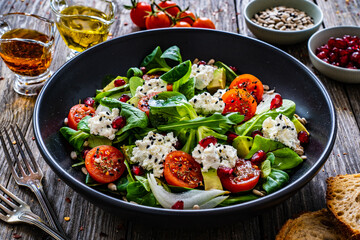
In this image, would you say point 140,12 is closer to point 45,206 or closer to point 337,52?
point 337,52

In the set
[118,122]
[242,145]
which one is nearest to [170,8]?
[118,122]

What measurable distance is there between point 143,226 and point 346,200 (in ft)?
3.42

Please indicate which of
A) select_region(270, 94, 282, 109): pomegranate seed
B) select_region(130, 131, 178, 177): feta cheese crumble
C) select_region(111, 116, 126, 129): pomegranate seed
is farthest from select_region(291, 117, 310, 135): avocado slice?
select_region(111, 116, 126, 129): pomegranate seed

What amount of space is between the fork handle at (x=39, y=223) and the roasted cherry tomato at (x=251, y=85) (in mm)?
1392

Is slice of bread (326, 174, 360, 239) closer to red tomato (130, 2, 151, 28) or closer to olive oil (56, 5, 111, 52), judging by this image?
olive oil (56, 5, 111, 52)

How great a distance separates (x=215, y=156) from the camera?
2.04 m

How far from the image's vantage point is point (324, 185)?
2412 millimetres

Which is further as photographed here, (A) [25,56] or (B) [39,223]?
(A) [25,56]

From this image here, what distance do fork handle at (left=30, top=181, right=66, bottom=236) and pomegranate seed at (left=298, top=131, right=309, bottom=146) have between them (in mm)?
1371

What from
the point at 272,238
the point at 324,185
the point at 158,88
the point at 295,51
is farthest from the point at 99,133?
the point at 295,51

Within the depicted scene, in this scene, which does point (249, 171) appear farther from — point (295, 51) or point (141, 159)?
point (295, 51)

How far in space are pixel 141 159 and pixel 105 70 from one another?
0.92 metres

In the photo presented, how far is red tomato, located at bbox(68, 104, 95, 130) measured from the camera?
2453 mm

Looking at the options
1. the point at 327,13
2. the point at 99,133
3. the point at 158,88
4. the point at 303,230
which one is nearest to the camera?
the point at 303,230
